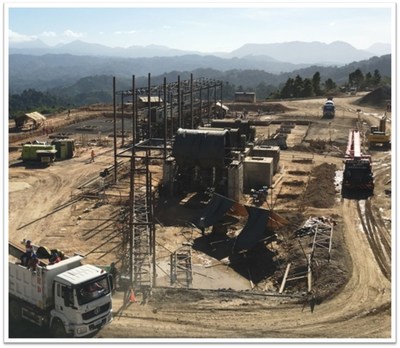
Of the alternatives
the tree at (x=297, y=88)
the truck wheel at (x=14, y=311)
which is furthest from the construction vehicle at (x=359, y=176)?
the tree at (x=297, y=88)

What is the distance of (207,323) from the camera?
1631cm

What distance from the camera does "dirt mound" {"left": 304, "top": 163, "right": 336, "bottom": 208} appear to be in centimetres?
2955

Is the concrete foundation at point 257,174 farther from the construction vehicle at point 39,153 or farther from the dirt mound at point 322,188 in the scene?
the construction vehicle at point 39,153

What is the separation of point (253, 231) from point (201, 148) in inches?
344

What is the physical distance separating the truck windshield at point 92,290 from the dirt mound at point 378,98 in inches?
2545

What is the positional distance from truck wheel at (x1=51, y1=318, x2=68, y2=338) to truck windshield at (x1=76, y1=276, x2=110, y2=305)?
3.38 feet

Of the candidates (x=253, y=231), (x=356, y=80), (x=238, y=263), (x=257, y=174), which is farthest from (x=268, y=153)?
(x=356, y=80)

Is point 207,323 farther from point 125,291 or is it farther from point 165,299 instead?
point 125,291

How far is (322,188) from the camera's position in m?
32.3

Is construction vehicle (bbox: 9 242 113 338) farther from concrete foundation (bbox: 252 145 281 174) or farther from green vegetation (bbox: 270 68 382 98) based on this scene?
green vegetation (bbox: 270 68 382 98)

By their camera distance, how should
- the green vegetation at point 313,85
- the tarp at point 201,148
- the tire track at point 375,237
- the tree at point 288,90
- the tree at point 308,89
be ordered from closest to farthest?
1. the tire track at point 375,237
2. the tarp at point 201,148
3. the tree at point 308,89
4. the green vegetation at point 313,85
5. the tree at point 288,90

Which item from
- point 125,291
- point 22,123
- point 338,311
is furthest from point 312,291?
point 22,123

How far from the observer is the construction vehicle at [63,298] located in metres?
14.8

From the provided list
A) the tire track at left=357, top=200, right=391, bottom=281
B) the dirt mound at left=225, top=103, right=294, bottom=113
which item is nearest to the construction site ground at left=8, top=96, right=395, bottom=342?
the tire track at left=357, top=200, right=391, bottom=281
